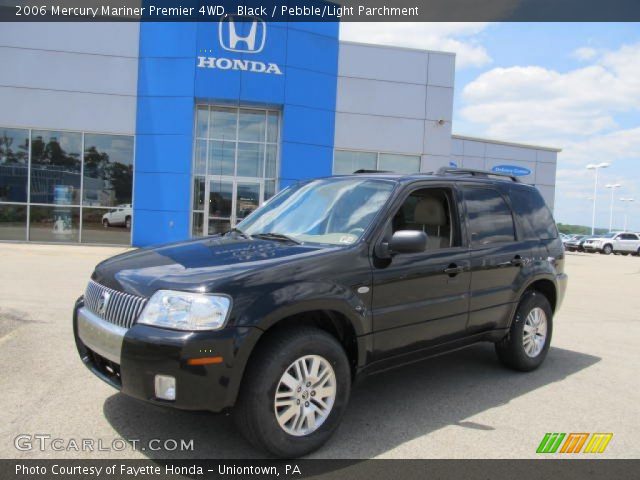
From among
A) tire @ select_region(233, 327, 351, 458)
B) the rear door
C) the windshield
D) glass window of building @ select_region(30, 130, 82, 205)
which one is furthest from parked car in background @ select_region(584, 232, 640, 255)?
tire @ select_region(233, 327, 351, 458)

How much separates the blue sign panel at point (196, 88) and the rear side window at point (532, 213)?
13715 millimetres

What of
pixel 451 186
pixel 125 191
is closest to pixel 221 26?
pixel 125 191

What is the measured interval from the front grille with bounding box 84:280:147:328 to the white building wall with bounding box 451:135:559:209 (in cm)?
3717

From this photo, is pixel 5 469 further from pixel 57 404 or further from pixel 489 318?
pixel 489 318

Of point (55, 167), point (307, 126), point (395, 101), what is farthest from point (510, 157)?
point (55, 167)

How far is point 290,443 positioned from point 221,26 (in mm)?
17220

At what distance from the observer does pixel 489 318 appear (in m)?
4.86

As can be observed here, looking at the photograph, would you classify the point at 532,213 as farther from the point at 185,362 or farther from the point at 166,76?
the point at 166,76

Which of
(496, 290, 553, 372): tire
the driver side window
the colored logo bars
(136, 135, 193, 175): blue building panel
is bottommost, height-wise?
the colored logo bars

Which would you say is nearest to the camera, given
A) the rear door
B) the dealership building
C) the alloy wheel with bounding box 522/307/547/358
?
the rear door

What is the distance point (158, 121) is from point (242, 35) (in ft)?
13.7

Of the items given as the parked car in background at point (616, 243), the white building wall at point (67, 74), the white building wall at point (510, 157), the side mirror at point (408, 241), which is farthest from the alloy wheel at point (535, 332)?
the parked car in background at point (616, 243)

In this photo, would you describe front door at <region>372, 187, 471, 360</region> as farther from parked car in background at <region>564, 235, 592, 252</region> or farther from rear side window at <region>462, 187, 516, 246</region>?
parked car in background at <region>564, 235, 592, 252</region>

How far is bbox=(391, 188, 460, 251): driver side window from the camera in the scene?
14.3 ft
